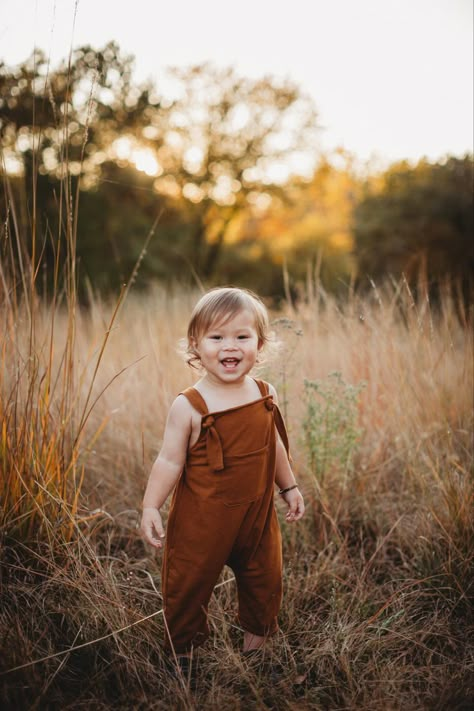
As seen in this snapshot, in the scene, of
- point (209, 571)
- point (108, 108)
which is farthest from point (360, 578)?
point (108, 108)

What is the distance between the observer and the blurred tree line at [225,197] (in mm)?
7730

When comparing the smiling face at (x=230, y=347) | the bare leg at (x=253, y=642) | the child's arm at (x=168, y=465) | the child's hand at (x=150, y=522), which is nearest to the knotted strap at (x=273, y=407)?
the smiling face at (x=230, y=347)

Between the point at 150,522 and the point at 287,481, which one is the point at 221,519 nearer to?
the point at 150,522

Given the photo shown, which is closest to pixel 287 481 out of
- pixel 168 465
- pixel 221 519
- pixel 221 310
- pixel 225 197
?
pixel 221 519

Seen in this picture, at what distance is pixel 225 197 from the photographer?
18.1m

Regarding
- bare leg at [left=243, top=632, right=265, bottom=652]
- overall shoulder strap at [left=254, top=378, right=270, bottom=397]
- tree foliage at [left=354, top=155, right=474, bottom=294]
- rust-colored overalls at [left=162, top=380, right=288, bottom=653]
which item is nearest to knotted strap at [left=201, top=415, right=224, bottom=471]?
rust-colored overalls at [left=162, top=380, right=288, bottom=653]

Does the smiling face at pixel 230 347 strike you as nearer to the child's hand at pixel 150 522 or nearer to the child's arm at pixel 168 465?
the child's arm at pixel 168 465

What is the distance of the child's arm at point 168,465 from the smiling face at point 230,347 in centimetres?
15

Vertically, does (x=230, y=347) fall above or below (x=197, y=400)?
above

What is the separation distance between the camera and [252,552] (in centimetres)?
165

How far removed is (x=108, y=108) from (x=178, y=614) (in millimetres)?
11250

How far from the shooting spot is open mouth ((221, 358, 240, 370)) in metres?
1.56

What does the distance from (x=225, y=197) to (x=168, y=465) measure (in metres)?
17.7

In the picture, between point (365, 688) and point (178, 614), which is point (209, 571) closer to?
point (178, 614)
